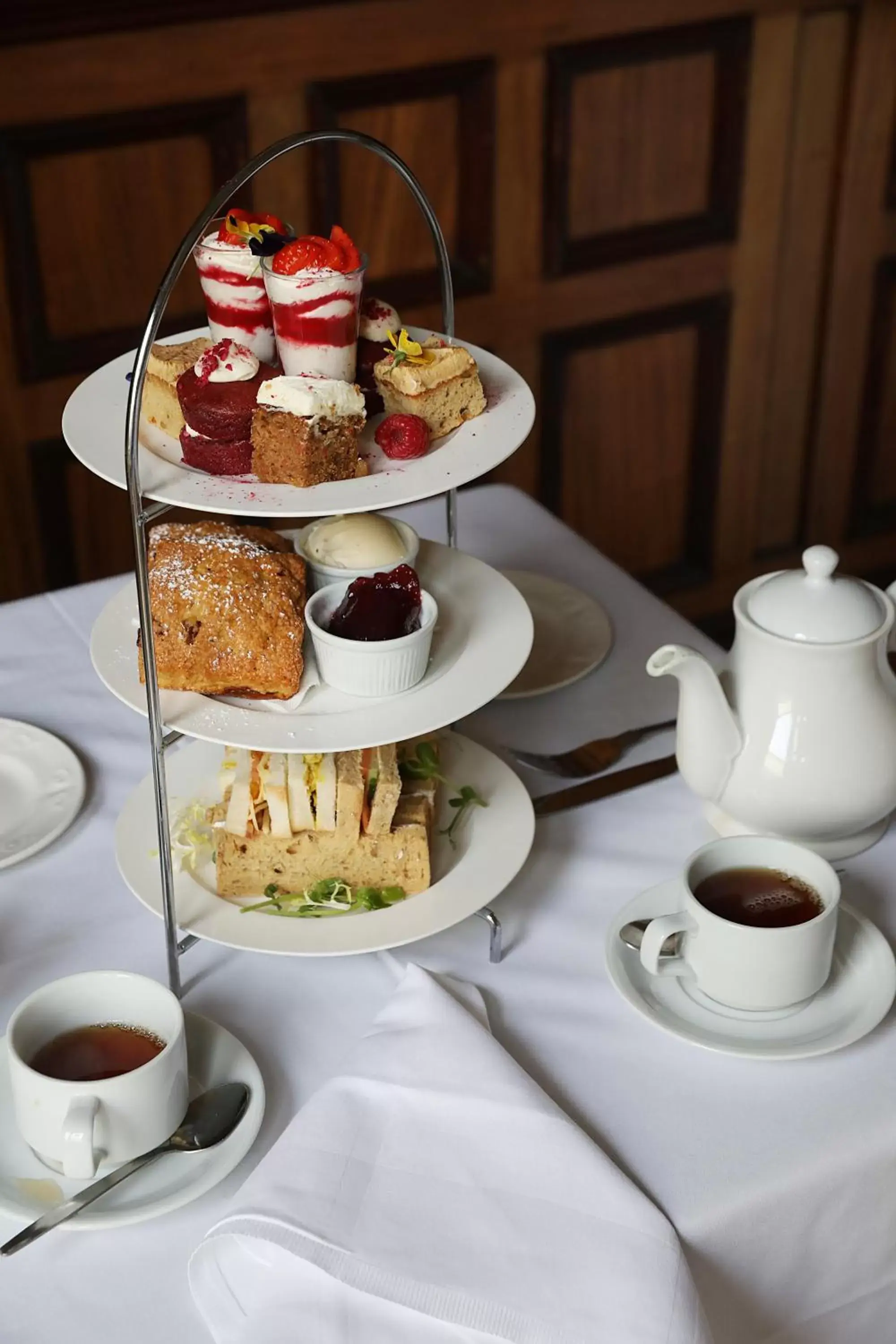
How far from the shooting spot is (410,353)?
105cm

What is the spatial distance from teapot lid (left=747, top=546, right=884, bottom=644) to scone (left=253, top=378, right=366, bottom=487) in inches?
13.3

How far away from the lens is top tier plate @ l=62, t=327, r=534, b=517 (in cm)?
91

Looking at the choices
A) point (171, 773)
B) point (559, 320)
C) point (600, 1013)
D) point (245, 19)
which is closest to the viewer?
point (600, 1013)

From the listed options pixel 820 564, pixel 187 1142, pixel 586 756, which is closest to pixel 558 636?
pixel 586 756

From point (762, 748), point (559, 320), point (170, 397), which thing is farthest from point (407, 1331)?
point (559, 320)

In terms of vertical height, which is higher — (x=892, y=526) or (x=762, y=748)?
(x=762, y=748)

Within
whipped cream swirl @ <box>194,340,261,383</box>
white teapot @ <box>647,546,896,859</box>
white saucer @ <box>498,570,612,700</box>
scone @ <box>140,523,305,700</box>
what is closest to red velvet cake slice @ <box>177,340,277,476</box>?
whipped cream swirl @ <box>194,340,261,383</box>

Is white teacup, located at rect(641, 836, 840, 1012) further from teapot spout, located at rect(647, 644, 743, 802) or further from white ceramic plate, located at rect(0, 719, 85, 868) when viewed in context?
white ceramic plate, located at rect(0, 719, 85, 868)

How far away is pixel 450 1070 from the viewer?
36.0 inches

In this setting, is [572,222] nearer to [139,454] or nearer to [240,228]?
[240,228]

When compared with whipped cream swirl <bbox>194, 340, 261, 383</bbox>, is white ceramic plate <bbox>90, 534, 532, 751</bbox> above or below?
below

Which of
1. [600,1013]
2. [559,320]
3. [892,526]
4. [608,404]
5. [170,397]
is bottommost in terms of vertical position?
[892,526]

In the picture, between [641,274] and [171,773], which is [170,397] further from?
[641,274]

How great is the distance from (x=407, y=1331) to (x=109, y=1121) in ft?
0.68
